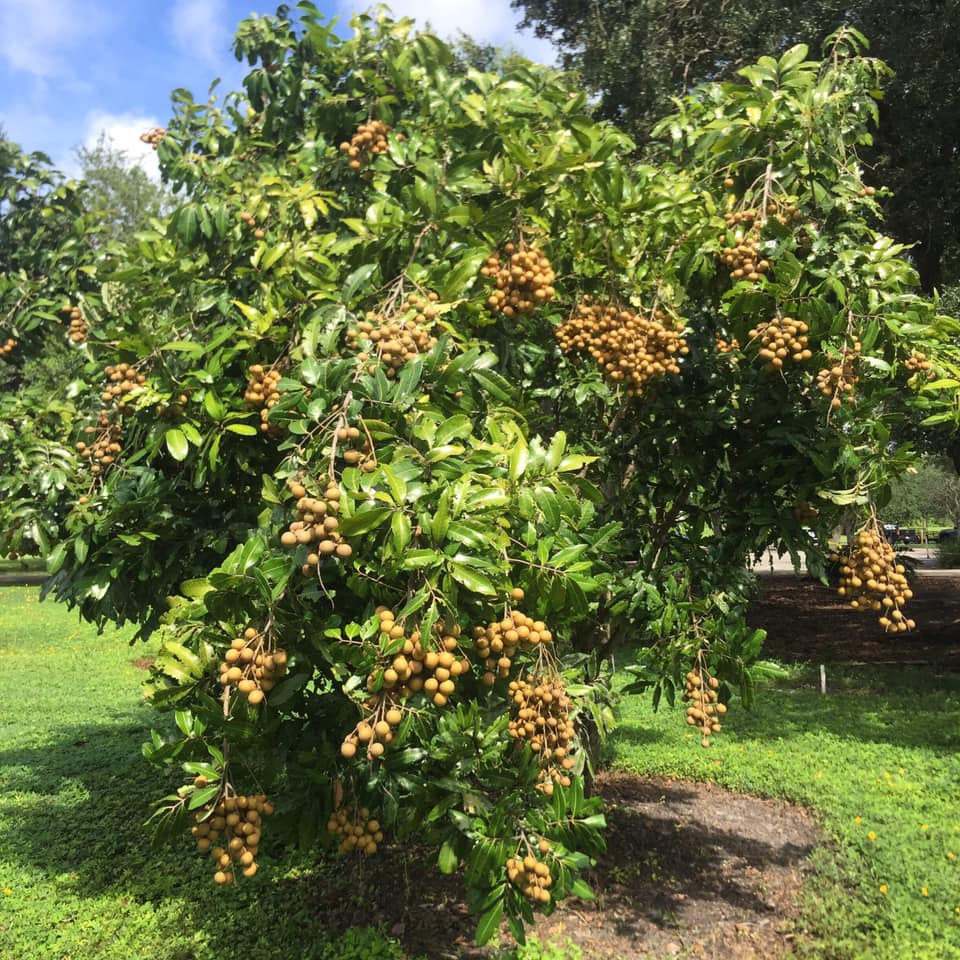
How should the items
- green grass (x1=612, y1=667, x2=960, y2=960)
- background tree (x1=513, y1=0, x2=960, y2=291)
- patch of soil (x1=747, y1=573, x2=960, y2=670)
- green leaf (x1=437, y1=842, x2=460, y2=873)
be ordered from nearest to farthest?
green leaf (x1=437, y1=842, x2=460, y2=873) → green grass (x1=612, y1=667, x2=960, y2=960) → background tree (x1=513, y1=0, x2=960, y2=291) → patch of soil (x1=747, y1=573, x2=960, y2=670)

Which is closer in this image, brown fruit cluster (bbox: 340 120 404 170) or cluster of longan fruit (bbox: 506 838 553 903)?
cluster of longan fruit (bbox: 506 838 553 903)

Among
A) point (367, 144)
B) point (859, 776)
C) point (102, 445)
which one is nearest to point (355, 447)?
point (102, 445)

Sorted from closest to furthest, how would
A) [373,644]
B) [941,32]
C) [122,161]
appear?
[373,644] → [941,32] → [122,161]

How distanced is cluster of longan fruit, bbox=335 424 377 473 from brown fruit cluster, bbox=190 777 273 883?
3.15 ft

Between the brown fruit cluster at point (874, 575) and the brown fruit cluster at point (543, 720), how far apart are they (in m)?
1.50

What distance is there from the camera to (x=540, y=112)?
3758 millimetres

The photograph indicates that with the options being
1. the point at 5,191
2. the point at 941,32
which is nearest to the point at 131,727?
the point at 5,191

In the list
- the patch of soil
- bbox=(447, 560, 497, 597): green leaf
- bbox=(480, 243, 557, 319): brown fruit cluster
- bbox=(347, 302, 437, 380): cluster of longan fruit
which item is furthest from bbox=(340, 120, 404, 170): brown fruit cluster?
the patch of soil

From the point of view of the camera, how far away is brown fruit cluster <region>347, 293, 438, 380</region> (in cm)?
262

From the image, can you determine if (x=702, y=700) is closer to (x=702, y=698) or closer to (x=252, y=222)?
(x=702, y=698)

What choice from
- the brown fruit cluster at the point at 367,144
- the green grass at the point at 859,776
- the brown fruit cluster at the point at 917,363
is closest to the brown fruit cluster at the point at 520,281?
the brown fruit cluster at the point at 367,144

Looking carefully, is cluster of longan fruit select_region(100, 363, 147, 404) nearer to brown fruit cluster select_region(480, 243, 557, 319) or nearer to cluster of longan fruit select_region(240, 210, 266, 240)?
cluster of longan fruit select_region(240, 210, 266, 240)

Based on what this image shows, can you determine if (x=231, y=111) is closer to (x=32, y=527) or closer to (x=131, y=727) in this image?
(x=32, y=527)

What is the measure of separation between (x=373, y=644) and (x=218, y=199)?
9.03 ft
